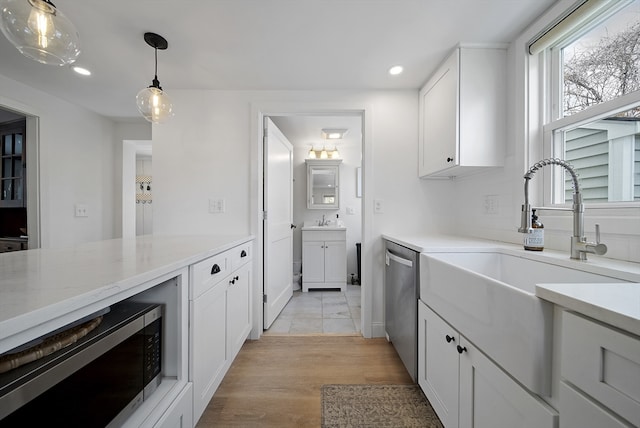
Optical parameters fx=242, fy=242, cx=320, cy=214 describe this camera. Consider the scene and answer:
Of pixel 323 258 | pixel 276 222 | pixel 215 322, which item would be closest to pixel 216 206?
pixel 276 222

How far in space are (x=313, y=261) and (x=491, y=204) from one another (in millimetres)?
2211

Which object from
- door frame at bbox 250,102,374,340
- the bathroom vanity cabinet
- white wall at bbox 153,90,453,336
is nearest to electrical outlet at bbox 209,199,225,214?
white wall at bbox 153,90,453,336

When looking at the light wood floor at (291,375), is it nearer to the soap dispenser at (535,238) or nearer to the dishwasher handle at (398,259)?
the dishwasher handle at (398,259)

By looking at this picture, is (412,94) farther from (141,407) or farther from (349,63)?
(141,407)

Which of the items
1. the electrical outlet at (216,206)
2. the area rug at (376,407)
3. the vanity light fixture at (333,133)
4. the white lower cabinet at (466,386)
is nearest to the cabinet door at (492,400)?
the white lower cabinet at (466,386)

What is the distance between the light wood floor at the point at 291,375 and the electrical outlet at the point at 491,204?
4.19 ft

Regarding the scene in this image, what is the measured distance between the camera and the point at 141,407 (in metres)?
0.83

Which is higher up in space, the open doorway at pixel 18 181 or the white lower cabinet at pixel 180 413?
the open doorway at pixel 18 181

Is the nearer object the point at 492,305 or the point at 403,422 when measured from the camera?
the point at 492,305

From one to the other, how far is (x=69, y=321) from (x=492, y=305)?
1133 millimetres

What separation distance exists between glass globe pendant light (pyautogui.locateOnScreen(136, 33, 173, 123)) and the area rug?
6.74ft

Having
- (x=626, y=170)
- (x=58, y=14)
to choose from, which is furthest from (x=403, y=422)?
(x=58, y=14)

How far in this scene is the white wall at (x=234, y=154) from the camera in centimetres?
214

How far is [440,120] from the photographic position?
5.87 feet
